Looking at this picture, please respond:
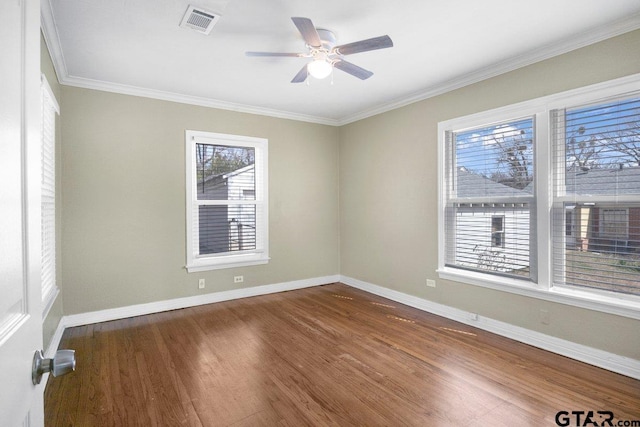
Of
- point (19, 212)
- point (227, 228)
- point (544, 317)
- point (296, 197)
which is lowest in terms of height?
point (544, 317)

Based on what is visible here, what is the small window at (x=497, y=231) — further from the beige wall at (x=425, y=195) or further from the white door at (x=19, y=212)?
the white door at (x=19, y=212)

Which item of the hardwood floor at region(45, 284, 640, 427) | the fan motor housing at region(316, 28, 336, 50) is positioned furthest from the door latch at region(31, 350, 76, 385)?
the fan motor housing at region(316, 28, 336, 50)

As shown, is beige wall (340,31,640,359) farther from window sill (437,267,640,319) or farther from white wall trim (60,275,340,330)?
white wall trim (60,275,340,330)

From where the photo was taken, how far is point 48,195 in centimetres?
285

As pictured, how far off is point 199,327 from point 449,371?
96.5 inches

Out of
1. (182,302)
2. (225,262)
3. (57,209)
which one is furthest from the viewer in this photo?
(225,262)

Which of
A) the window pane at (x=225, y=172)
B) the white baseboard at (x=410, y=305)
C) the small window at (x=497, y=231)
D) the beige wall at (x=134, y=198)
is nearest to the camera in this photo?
the white baseboard at (x=410, y=305)

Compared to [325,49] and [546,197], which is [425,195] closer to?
[546,197]

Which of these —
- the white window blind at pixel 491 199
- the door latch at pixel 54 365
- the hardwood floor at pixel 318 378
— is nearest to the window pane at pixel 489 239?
the white window blind at pixel 491 199

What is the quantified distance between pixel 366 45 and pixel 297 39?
68 cm

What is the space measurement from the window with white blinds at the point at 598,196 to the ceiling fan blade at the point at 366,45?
1718mm

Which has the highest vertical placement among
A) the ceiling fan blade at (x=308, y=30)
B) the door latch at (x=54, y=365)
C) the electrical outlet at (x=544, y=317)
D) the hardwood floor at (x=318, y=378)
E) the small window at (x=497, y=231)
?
the ceiling fan blade at (x=308, y=30)

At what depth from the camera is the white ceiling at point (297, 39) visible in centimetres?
231

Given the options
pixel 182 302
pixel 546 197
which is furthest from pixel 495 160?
pixel 182 302
